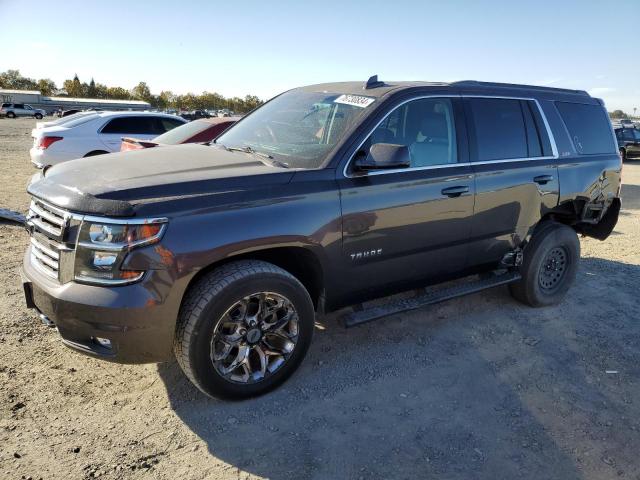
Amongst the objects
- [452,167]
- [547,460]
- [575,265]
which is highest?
[452,167]

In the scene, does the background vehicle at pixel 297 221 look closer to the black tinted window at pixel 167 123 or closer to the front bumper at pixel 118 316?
the front bumper at pixel 118 316

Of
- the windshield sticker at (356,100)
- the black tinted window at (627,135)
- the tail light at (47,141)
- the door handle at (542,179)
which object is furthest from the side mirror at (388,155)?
the black tinted window at (627,135)

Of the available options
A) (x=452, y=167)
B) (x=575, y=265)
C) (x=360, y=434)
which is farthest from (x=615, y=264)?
(x=360, y=434)

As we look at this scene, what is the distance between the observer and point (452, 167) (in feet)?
12.5

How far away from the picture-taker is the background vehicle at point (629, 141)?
21977 mm

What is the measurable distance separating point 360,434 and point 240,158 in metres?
2.01

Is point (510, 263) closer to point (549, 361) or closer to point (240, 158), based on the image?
point (549, 361)

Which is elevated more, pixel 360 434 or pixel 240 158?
pixel 240 158

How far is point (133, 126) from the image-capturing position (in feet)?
35.8

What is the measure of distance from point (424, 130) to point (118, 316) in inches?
101

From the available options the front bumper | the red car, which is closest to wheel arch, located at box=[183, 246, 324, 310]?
the front bumper

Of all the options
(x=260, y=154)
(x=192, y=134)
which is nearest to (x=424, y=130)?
(x=260, y=154)

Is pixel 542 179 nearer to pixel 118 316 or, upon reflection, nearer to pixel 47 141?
pixel 118 316

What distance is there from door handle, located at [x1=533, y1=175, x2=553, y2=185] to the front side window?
39.1 inches
